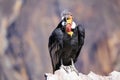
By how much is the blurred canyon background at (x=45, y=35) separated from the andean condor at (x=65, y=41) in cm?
659

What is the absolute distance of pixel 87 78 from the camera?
8555 millimetres

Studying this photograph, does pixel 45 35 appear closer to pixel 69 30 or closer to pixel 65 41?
pixel 65 41

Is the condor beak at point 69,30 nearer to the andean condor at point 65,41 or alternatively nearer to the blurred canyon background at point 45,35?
the andean condor at point 65,41

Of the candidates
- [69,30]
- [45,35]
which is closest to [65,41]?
[69,30]

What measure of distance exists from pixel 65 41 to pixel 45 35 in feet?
25.1

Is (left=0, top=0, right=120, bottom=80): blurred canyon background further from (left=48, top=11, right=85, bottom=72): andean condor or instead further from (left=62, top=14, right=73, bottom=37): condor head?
(left=62, top=14, right=73, bottom=37): condor head

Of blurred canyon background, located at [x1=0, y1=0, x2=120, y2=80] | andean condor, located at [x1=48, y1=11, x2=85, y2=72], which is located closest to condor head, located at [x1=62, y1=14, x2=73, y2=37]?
andean condor, located at [x1=48, y1=11, x2=85, y2=72]

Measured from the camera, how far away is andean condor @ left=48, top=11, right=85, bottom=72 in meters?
9.08

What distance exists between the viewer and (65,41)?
30.0ft

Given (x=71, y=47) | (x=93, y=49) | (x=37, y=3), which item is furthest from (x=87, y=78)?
(x=37, y=3)

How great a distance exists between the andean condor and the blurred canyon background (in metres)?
6.59

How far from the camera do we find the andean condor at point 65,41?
908cm

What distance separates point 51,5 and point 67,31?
8.37m

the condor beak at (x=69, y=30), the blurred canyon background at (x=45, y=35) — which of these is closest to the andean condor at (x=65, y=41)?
the condor beak at (x=69, y=30)
